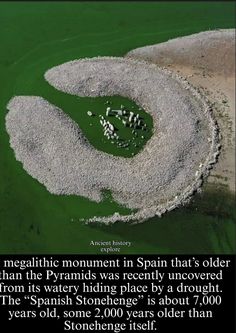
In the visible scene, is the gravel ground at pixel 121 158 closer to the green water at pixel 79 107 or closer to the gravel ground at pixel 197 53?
the green water at pixel 79 107

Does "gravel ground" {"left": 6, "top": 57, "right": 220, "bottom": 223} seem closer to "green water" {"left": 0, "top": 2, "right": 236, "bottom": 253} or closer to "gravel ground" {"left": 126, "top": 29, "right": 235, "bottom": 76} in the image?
"green water" {"left": 0, "top": 2, "right": 236, "bottom": 253}

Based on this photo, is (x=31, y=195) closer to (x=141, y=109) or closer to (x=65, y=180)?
(x=65, y=180)

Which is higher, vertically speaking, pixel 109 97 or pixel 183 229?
pixel 109 97

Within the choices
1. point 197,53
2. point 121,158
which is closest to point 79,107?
point 121,158

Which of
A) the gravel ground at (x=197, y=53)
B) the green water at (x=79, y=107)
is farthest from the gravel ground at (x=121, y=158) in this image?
the gravel ground at (x=197, y=53)

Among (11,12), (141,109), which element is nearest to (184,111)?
(141,109)

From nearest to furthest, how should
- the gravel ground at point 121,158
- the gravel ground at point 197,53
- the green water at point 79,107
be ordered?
the green water at point 79,107
the gravel ground at point 121,158
the gravel ground at point 197,53
